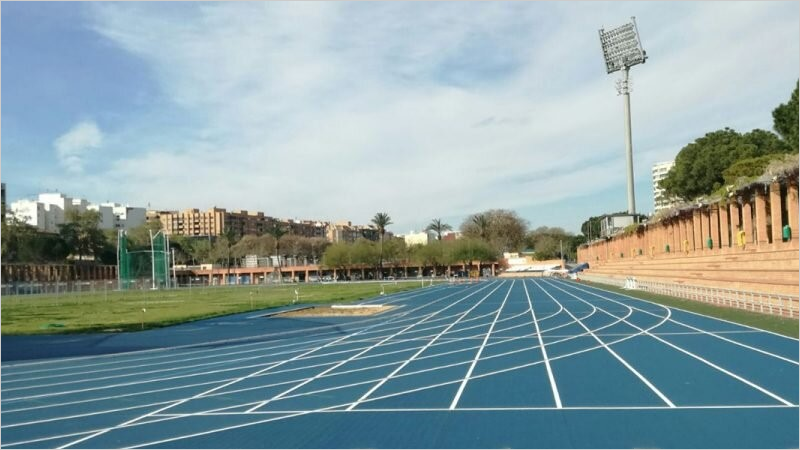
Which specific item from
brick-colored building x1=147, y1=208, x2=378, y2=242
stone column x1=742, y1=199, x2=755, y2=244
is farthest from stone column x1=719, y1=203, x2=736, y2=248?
brick-colored building x1=147, y1=208, x2=378, y2=242

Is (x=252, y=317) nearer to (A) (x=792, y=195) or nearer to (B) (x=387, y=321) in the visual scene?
(B) (x=387, y=321)

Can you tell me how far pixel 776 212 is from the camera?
→ 73.9 feet

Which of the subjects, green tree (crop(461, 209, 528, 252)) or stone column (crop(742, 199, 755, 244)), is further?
green tree (crop(461, 209, 528, 252))

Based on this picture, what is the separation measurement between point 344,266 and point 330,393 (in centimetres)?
9538

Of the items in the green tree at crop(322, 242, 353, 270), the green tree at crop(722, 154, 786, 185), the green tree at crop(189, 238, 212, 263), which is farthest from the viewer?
the green tree at crop(189, 238, 212, 263)

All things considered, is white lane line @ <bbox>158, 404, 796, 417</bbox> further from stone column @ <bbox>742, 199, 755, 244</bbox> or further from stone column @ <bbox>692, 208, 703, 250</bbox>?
stone column @ <bbox>692, 208, 703, 250</bbox>

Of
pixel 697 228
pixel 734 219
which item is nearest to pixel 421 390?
pixel 734 219

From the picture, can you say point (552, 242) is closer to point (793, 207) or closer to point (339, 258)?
point (339, 258)

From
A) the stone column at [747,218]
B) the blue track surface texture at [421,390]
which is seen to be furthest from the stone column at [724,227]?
the blue track surface texture at [421,390]

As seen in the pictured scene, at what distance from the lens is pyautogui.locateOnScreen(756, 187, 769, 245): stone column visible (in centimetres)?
2375

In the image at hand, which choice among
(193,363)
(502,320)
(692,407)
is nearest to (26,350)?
(193,363)

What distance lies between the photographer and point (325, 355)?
14383mm

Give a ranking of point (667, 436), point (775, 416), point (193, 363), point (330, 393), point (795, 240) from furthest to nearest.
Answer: point (795, 240)
point (193, 363)
point (330, 393)
point (775, 416)
point (667, 436)

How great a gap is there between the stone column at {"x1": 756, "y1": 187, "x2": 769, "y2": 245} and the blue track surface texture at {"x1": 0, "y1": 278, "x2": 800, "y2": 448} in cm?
668
